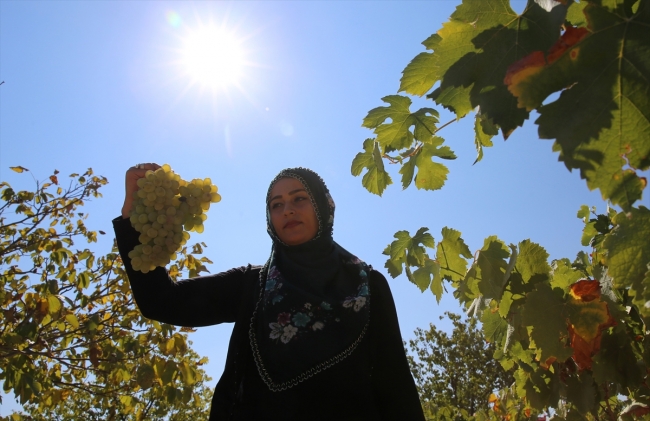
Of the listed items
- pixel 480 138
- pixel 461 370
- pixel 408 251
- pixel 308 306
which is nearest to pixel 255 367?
pixel 308 306

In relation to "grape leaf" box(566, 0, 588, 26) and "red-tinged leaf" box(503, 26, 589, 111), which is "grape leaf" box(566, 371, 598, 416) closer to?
"grape leaf" box(566, 0, 588, 26)

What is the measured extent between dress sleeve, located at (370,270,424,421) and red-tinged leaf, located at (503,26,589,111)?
1.41 metres

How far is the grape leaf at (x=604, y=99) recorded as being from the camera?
95cm

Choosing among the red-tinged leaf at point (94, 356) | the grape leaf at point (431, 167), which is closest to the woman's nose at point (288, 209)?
the grape leaf at point (431, 167)

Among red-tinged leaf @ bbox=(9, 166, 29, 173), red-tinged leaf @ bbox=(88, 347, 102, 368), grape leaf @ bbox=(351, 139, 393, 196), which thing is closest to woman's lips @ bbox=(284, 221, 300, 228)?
grape leaf @ bbox=(351, 139, 393, 196)

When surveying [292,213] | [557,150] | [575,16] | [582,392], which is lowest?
[582,392]

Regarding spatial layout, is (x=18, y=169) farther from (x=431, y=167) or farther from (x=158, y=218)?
(x=431, y=167)

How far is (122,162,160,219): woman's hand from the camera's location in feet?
7.14

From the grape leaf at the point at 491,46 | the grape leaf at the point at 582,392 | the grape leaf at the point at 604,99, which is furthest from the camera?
the grape leaf at the point at 582,392

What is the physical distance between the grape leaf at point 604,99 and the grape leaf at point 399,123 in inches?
34.5

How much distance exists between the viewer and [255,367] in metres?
2.14

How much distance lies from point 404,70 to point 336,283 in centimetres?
124

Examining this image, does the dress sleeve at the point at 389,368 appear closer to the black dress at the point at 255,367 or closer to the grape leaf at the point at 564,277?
the black dress at the point at 255,367

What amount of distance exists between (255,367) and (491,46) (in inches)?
63.8
